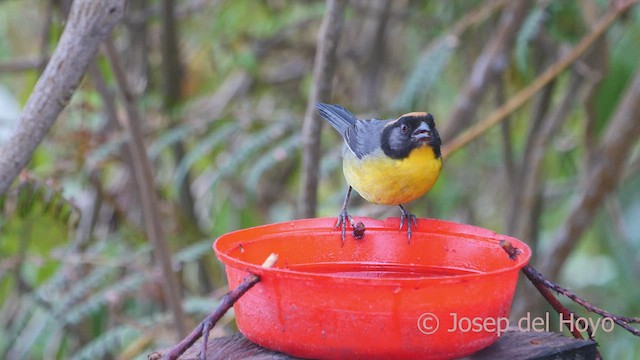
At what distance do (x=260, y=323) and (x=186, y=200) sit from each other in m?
3.04

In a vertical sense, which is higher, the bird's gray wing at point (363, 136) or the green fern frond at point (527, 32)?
the green fern frond at point (527, 32)

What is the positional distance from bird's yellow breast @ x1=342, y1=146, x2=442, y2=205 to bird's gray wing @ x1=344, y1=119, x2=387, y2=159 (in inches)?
2.7

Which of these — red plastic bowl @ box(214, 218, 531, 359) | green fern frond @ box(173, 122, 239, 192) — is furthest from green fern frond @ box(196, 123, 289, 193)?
red plastic bowl @ box(214, 218, 531, 359)

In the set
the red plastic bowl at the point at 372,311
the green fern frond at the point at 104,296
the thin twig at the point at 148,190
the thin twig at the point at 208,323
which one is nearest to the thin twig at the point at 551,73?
the thin twig at the point at 148,190

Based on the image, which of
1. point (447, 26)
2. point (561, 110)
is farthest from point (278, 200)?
point (561, 110)

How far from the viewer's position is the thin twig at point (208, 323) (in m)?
1.28

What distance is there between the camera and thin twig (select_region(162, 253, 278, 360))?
1.28 meters

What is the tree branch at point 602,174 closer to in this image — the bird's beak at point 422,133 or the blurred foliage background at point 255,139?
the blurred foliage background at point 255,139

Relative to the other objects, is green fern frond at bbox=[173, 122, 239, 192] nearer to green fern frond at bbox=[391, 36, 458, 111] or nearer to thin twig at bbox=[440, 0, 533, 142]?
green fern frond at bbox=[391, 36, 458, 111]

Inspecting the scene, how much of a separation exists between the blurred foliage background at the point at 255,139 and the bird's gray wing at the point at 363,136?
2.23ft

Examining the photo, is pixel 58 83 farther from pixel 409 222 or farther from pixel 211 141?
pixel 211 141

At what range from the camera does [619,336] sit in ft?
12.4

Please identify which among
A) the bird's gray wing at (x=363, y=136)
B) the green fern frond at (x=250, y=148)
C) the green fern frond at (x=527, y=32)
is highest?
the green fern frond at (x=527, y=32)

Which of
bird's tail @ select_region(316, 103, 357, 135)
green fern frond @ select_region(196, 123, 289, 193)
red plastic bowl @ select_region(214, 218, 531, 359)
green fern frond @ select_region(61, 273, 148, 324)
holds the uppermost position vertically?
bird's tail @ select_region(316, 103, 357, 135)
